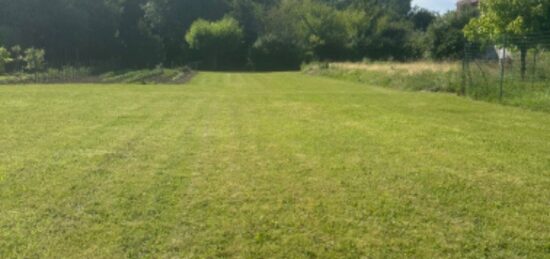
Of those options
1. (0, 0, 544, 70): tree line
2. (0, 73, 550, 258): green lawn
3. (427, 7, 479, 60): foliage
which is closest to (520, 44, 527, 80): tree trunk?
(0, 73, 550, 258): green lawn

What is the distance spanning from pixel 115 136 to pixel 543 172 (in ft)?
19.7

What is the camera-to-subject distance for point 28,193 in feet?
15.9

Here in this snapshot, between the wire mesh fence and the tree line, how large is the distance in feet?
78.6

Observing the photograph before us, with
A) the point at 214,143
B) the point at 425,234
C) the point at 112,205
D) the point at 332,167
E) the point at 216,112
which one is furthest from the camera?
the point at 216,112

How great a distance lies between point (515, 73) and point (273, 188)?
10.9 meters

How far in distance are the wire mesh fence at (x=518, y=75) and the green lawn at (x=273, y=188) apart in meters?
3.20

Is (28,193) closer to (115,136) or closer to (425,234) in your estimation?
(115,136)

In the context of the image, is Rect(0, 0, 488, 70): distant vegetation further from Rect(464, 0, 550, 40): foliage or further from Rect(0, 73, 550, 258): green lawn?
Rect(0, 73, 550, 258): green lawn

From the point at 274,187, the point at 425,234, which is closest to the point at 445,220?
the point at 425,234

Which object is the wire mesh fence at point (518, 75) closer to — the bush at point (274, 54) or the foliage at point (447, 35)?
the foliage at point (447, 35)

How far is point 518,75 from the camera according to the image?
528 inches

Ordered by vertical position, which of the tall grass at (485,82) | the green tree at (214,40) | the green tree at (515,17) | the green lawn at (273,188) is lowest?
the green lawn at (273,188)

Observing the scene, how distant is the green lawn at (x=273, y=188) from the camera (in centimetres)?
369

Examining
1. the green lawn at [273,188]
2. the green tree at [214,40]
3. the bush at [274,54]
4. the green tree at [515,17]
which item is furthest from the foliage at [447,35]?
the green lawn at [273,188]
